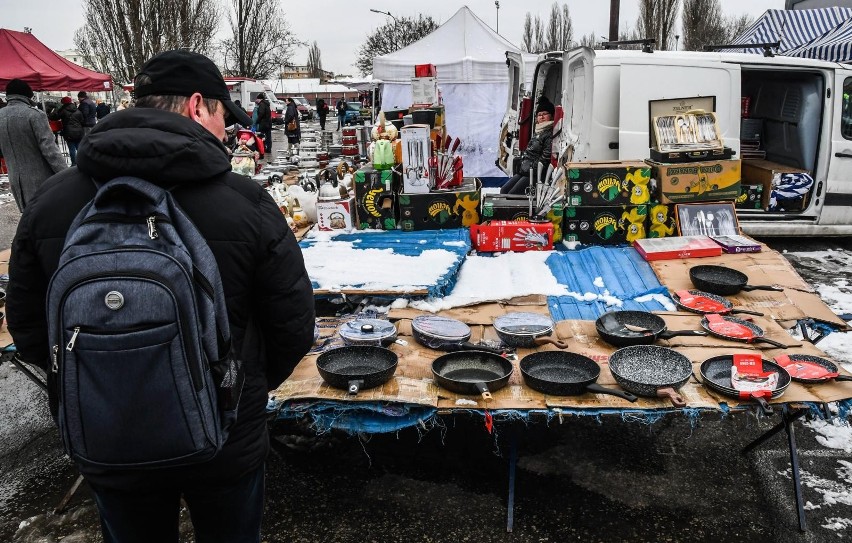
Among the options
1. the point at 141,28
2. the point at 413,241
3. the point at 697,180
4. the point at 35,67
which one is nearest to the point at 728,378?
the point at 697,180

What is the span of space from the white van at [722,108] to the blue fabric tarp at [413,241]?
1839 mm

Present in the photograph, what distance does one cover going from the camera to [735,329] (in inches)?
131

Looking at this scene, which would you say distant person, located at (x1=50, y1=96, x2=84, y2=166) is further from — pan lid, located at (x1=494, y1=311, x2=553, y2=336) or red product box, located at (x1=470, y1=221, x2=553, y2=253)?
pan lid, located at (x1=494, y1=311, x2=553, y2=336)

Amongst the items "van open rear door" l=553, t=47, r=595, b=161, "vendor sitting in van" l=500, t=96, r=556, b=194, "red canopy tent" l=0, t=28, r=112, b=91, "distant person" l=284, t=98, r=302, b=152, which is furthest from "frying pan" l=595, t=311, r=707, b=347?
"distant person" l=284, t=98, r=302, b=152

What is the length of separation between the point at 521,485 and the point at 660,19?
2562cm

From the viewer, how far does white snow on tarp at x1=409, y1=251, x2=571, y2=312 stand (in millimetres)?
4043

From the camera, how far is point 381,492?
10.3 ft

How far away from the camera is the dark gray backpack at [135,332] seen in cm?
134

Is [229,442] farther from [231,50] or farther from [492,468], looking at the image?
[231,50]

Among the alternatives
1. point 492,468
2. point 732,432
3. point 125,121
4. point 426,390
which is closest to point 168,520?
point 125,121

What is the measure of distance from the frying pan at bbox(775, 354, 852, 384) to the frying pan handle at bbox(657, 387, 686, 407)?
58cm

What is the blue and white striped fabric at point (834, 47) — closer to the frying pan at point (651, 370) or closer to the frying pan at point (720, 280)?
the frying pan at point (720, 280)

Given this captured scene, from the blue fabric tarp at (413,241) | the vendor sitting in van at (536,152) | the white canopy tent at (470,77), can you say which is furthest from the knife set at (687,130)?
the white canopy tent at (470,77)

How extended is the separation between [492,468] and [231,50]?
3382 centimetres
